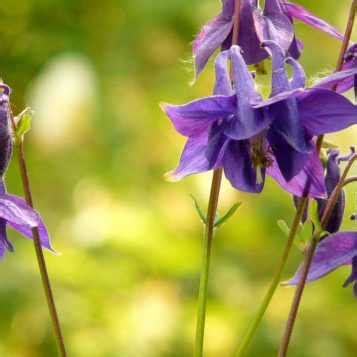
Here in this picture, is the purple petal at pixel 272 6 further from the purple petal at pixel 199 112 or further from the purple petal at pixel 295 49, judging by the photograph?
the purple petal at pixel 199 112

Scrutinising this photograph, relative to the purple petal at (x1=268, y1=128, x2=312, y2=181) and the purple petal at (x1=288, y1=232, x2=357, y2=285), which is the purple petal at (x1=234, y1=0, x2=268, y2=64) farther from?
the purple petal at (x1=288, y1=232, x2=357, y2=285)

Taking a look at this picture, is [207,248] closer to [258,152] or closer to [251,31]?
[258,152]

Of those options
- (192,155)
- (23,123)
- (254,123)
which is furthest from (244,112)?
(23,123)

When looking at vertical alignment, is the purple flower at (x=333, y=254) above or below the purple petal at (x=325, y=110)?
below

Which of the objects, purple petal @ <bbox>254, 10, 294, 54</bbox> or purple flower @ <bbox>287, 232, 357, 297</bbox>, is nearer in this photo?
purple petal @ <bbox>254, 10, 294, 54</bbox>

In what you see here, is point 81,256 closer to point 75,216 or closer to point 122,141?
point 75,216

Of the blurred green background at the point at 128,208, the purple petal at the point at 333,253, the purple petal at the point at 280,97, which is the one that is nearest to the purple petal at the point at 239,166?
the purple petal at the point at 280,97

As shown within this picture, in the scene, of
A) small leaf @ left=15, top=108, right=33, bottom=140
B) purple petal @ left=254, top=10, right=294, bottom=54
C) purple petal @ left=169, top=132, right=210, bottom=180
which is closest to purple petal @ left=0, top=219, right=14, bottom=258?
small leaf @ left=15, top=108, right=33, bottom=140
